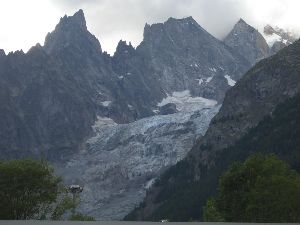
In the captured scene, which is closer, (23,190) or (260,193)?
(23,190)

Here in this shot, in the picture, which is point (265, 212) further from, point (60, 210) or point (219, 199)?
point (60, 210)

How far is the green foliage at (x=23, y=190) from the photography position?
8244 cm

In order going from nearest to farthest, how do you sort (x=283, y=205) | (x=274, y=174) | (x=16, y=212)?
(x=16, y=212)
(x=283, y=205)
(x=274, y=174)

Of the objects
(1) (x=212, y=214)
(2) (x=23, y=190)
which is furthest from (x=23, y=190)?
(1) (x=212, y=214)

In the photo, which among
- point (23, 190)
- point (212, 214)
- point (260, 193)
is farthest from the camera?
point (212, 214)

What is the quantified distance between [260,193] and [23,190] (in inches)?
1310

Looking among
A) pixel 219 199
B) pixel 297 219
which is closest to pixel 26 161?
pixel 219 199

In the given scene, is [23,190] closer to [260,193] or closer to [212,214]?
[260,193]

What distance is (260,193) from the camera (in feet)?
291

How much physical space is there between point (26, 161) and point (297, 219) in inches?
1546

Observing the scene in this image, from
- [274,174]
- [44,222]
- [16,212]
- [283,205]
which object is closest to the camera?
[44,222]

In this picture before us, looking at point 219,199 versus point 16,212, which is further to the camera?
point 219,199

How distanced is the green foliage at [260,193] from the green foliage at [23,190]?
28.7 meters

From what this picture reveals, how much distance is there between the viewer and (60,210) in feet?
290
